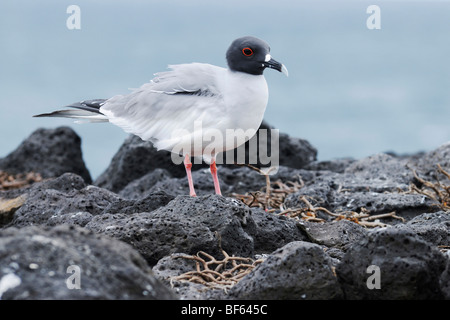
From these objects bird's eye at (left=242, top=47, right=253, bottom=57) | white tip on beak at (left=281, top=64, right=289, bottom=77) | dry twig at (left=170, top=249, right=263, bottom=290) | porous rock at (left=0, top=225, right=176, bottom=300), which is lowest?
dry twig at (left=170, top=249, right=263, bottom=290)

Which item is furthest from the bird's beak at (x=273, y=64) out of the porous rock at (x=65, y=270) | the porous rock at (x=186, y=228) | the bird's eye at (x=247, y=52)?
Answer: the porous rock at (x=65, y=270)

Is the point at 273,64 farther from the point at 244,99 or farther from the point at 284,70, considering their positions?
the point at 244,99

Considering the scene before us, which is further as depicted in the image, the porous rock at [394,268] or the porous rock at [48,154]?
the porous rock at [48,154]

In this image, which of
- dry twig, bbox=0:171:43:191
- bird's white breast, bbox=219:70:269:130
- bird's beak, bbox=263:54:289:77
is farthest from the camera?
dry twig, bbox=0:171:43:191

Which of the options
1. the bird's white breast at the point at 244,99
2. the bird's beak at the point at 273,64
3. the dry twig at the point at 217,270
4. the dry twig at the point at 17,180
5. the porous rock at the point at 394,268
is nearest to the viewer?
the porous rock at the point at 394,268

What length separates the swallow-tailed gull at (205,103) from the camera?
7484 mm

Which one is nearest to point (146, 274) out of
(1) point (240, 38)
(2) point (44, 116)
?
(1) point (240, 38)

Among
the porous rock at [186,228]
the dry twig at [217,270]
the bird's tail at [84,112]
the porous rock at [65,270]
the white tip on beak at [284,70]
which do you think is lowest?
the dry twig at [217,270]

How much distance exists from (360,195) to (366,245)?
392 centimetres

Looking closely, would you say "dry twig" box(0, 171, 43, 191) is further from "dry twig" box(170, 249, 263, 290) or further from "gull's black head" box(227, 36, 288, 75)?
"dry twig" box(170, 249, 263, 290)

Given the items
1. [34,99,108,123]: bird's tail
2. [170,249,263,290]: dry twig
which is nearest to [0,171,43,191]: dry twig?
[34,99,108,123]: bird's tail

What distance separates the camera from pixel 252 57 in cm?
764

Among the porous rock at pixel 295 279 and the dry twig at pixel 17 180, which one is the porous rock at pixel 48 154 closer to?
the dry twig at pixel 17 180

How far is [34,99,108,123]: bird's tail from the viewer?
28.1 ft
